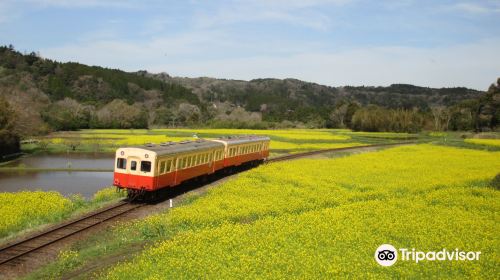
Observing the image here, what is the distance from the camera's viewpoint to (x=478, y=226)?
15797 millimetres

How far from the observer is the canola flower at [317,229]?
37.9 feet

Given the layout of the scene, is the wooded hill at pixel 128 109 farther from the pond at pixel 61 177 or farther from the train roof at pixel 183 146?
the train roof at pixel 183 146

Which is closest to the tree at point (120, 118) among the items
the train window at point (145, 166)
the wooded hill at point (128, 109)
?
the wooded hill at point (128, 109)

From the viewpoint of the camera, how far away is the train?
21297mm

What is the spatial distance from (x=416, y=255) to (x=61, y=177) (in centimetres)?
3161

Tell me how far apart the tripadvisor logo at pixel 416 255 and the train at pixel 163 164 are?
11728 millimetres

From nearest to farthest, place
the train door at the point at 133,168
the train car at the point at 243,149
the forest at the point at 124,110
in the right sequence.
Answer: the train door at the point at 133,168, the train car at the point at 243,149, the forest at the point at 124,110

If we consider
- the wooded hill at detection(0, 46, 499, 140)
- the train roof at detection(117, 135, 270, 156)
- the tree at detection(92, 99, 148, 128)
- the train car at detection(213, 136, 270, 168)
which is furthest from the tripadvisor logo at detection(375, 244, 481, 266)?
the tree at detection(92, 99, 148, 128)

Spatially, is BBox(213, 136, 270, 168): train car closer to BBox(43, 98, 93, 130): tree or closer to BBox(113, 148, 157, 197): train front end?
BBox(113, 148, 157, 197): train front end

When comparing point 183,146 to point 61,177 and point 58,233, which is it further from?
point 61,177

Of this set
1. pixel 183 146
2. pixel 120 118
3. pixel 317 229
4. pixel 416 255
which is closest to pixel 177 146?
pixel 183 146

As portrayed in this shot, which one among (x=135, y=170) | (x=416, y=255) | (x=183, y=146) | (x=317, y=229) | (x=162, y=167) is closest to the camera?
(x=416, y=255)

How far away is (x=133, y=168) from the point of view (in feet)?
71.0

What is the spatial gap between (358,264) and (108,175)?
30859 mm
